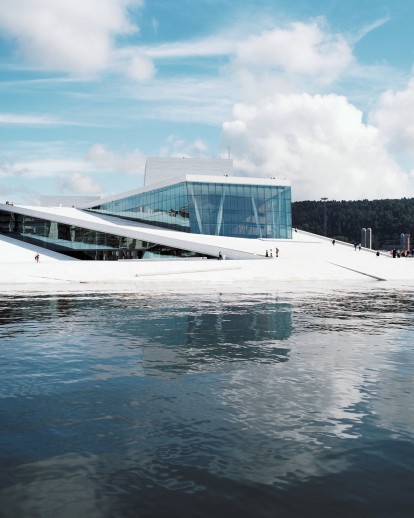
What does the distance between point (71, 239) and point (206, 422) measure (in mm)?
50828

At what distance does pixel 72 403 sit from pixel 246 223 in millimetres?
50352

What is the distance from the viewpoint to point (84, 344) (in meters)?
11.8

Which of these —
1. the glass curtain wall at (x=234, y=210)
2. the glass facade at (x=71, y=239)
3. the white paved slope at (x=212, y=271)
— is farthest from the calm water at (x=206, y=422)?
the glass curtain wall at (x=234, y=210)

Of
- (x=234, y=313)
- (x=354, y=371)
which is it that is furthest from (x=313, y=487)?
(x=234, y=313)

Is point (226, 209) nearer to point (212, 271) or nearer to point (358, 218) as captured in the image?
point (212, 271)

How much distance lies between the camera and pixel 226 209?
56531 millimetres

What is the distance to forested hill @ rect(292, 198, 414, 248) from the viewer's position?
161 metres

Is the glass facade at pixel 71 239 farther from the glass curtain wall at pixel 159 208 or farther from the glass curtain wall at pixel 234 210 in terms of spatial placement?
the glass curtain wall at pixel 234 210

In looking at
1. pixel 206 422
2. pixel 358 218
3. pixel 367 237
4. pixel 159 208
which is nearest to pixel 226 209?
pixel 159 208

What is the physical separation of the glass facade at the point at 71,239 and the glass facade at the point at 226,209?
23.1 feet

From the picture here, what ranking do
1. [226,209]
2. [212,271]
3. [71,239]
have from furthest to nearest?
[226,209] < [71,239] < [212,271]

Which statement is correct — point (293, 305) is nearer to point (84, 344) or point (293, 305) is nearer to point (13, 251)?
point (84, 344)

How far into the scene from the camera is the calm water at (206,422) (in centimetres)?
448

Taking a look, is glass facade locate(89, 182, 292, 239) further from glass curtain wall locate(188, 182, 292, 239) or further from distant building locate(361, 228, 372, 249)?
distant building locate(361, 228, 372, 249)
